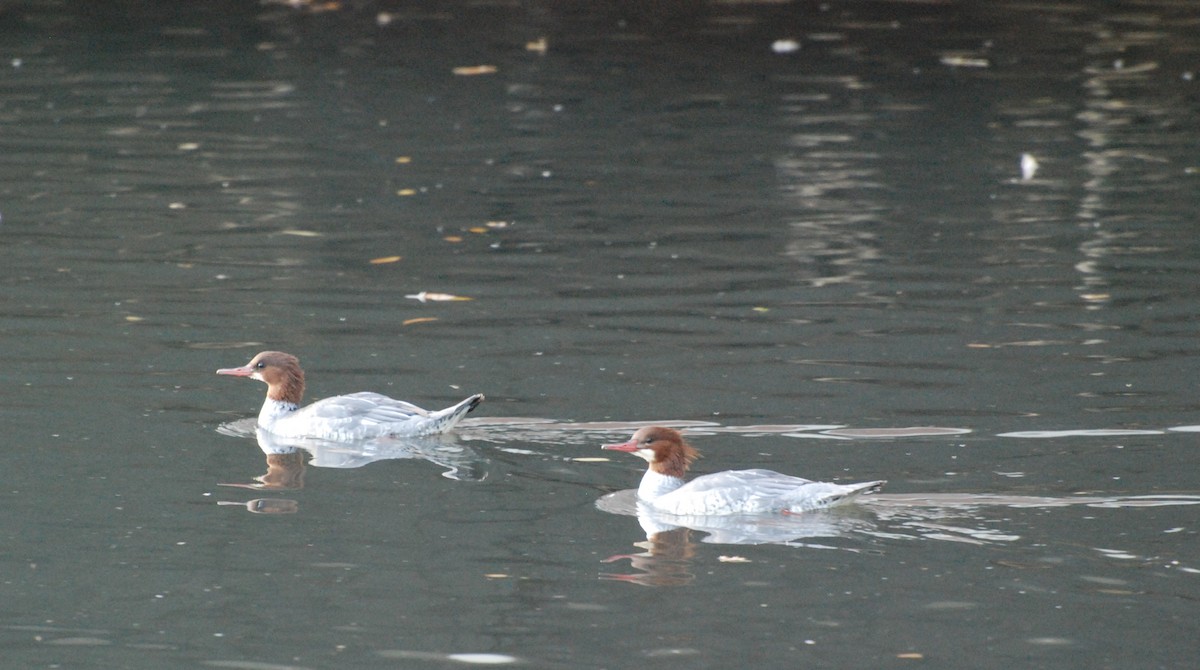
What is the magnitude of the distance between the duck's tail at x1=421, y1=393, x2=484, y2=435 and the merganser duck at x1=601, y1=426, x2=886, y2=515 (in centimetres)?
97

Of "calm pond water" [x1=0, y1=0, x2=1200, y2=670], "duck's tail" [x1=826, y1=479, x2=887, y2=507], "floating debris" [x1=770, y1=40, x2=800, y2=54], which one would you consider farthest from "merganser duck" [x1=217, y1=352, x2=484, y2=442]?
"floating debris" [x1=770, y1=40, x2=800, y2=54]

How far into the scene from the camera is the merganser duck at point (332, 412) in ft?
34.2

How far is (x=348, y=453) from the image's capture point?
10539mm

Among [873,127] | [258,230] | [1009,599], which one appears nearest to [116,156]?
[258,230]

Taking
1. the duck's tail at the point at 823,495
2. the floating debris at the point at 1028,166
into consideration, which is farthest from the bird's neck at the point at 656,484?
the floating debris at the point at 1028,166

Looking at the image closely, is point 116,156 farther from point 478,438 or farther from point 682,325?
point 478,438

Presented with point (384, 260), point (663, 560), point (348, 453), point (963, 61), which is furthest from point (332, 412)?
point (963, 61)

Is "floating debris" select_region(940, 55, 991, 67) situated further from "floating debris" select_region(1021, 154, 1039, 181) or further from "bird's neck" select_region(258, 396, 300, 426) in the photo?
"bird's neck" select_region(258, 396, 300, 426)

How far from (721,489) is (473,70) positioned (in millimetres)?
18130

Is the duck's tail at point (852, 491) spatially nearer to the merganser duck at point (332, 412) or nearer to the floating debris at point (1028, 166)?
the merganser duck at point (332, 412)

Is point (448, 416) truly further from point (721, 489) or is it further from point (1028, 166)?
point (1028, 166)

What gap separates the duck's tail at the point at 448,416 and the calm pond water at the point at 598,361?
0.11m

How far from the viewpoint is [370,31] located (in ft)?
103

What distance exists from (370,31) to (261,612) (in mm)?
24480
